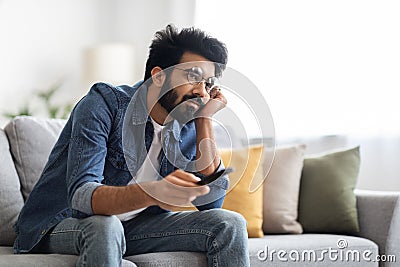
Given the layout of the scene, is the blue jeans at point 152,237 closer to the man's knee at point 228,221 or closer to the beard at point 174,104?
the man's knee at point 228,221

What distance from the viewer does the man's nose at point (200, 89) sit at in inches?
74.9

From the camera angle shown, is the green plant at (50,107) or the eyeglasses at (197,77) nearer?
the eyeglasses at (197,77)

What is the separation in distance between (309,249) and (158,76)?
894 mm

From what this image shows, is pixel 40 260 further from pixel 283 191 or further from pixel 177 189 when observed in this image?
pixel 283 191

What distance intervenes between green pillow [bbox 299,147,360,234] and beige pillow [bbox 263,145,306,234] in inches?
1.8

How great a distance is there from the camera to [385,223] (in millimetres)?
2658

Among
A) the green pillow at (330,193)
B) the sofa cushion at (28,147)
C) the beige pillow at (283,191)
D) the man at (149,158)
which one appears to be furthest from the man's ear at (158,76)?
the green pillow at (330,193)

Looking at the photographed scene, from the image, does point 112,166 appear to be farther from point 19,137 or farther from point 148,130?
point 19,137

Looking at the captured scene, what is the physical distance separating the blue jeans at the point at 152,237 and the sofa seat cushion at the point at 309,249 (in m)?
0.39

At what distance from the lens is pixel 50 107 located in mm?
4309

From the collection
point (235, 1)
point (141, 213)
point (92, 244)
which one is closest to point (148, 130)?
point (141, 213)

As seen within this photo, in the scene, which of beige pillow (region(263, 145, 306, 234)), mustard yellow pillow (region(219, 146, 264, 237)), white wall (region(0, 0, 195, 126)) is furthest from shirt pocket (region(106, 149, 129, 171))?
white wall (region(0, 0, 195, 126))

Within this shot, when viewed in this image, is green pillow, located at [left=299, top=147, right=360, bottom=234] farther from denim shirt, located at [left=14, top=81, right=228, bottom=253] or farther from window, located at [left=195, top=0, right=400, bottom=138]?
denim shirt, located at [left=14, top=81, right=228, bottom=253]

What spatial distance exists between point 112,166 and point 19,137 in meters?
0.55
